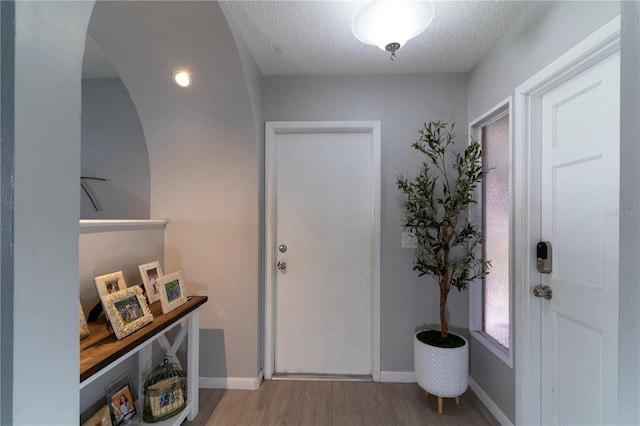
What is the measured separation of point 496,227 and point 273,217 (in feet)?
5.27

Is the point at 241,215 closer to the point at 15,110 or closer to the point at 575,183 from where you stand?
the point at 15,110

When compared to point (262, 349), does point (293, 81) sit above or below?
above

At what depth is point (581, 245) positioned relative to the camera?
120 centimetres

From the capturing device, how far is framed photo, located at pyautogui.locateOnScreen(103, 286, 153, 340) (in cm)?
112

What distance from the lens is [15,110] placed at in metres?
0.45

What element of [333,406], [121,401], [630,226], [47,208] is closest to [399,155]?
[630,226]

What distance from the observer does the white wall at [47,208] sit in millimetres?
463

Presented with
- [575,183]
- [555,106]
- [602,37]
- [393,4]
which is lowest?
[575,183]

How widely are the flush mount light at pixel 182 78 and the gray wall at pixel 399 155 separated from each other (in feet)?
2.97

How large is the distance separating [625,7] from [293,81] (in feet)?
6.11

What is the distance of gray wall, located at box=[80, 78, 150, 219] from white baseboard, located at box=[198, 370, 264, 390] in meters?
1.33

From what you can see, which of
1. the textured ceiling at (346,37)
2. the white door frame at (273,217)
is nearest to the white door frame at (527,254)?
the textured ceiling at (346,37)

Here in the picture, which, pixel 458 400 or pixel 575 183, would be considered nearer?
pixel 575 183

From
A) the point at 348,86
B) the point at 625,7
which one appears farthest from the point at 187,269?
the point at 625,7
